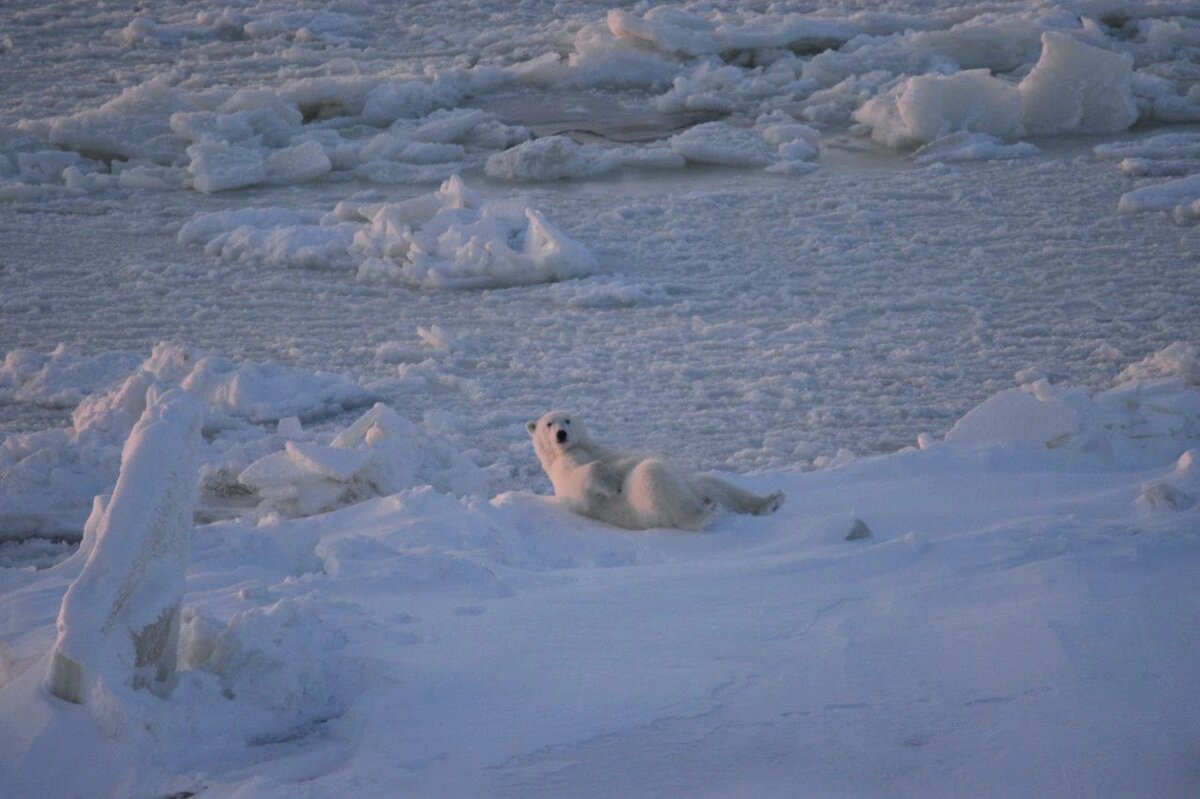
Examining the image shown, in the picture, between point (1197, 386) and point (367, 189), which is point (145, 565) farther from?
point (367, 189)

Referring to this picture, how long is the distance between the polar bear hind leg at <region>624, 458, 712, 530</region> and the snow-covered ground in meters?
0.19

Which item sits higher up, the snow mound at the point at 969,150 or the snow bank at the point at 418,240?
the snow bank at the point at 418,240

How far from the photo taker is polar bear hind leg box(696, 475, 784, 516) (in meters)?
4.07

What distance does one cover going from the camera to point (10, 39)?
1485 centimetres

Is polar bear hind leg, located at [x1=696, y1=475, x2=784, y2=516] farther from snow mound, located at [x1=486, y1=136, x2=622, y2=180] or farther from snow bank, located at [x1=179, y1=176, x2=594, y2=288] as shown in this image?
snow mound, located at [x1=486, y1=136, x2=622, y2=180]

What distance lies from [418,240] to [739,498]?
4316 millimetres

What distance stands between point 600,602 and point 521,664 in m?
0.42

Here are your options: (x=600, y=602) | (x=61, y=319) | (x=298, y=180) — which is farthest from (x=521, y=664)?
(x=298, y=180)

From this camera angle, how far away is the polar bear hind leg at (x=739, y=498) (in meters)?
4.07

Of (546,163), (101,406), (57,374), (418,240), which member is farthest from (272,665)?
(546,163)

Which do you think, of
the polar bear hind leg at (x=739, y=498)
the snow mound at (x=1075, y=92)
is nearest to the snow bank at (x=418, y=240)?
the polar bear hind leg at (x=739, y=498)

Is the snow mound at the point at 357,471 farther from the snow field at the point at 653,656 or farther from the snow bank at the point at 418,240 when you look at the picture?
the snow bank at the point at 418,240

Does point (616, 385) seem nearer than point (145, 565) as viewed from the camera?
No

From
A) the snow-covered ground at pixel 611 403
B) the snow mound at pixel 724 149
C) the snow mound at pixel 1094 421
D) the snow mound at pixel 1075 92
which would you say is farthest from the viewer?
the snow mound at pixel 1075 92
